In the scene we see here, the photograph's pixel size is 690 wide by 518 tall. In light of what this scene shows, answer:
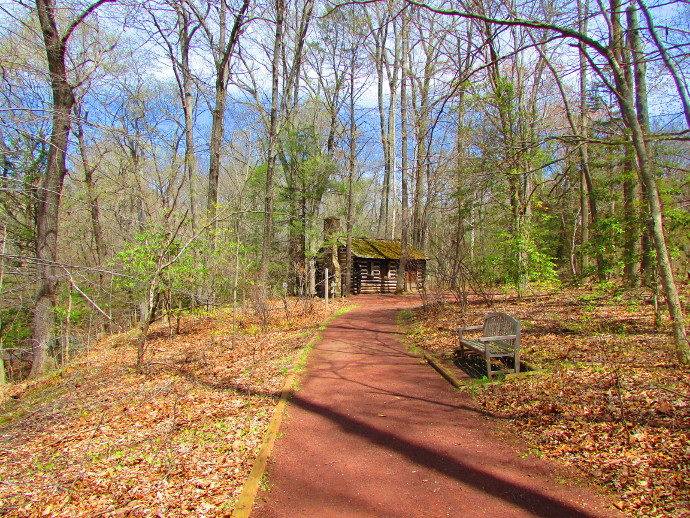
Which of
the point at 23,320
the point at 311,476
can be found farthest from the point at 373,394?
the point at 23,320

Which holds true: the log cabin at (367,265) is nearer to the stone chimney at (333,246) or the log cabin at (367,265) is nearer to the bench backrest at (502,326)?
the stone chimney at (333,246)

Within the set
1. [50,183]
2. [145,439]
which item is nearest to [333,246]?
[50,183]

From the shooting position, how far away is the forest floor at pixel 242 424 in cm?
352

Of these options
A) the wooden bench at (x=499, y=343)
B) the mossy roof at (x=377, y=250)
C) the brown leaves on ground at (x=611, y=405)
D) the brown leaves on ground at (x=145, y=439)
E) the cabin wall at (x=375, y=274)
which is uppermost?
the mossy roof at (x=377, y=250)

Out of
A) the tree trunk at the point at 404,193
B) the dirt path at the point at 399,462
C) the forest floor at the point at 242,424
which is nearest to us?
the dirt path at the point at 399,462

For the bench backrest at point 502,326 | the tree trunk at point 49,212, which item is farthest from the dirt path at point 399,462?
the tree trunk at point 49,212

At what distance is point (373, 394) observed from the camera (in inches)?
245

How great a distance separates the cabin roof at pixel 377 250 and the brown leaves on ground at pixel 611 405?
1669 centimetres

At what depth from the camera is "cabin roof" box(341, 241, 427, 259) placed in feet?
83.2

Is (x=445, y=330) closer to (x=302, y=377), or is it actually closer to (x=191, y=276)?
(x=302, y=377)

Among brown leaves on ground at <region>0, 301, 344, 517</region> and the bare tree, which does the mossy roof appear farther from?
brown leaves on ground at <region>0, 301, 344, 517</region>

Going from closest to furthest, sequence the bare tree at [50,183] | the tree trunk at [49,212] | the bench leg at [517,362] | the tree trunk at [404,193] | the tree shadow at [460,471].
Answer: the tree shadow at [460,471] → the bench leg at [517,362] → the bare tree at [50,183] → the tree trunk at [49,212] → the tree trunk at [404,193]

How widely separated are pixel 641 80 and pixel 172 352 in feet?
37.9

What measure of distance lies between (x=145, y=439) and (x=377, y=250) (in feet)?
73.7
